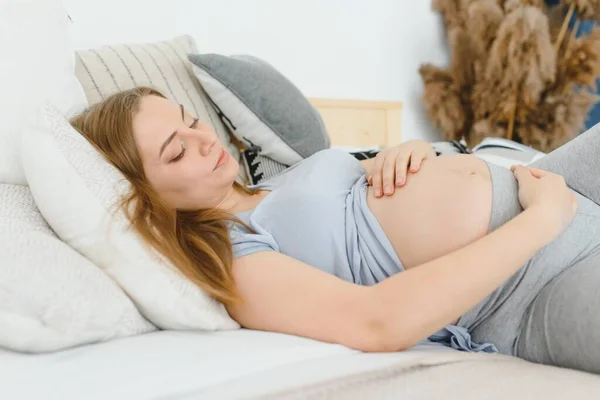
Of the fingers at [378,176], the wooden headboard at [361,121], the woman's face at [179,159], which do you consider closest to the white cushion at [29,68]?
the woman's face at [179,159]

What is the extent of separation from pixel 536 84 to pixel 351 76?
2.49 feet

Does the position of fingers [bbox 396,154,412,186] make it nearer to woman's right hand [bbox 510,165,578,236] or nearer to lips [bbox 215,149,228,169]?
woman's right hand [bbox 510,165,578,236]

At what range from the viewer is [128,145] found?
3.21 feet

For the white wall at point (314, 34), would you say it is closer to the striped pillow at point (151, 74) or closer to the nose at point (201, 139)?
the striped pillow at point (151, 74)

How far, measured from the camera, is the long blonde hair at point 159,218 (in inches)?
33.1

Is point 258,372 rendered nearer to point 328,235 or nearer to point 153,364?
point 153,364

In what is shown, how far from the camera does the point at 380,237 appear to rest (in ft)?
3.21

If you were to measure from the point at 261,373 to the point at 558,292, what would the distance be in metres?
0.47

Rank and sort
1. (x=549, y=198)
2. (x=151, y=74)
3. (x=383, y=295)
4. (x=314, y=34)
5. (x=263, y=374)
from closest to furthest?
(x=263, y=374) → (x=383, y=295) → (x=549, y=198) → (x=151, y=74) → (x=314, y=34)

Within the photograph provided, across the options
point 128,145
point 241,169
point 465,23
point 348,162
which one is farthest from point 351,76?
point 128,145

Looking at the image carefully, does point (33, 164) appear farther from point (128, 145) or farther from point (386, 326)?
point (386, 326)

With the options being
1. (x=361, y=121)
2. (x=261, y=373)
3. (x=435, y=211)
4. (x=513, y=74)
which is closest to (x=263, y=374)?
(x=261, y=373)

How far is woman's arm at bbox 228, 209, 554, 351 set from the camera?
30.8 inches

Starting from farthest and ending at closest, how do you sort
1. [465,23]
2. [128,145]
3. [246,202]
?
[465,23] → [246,202] → [128,145]
